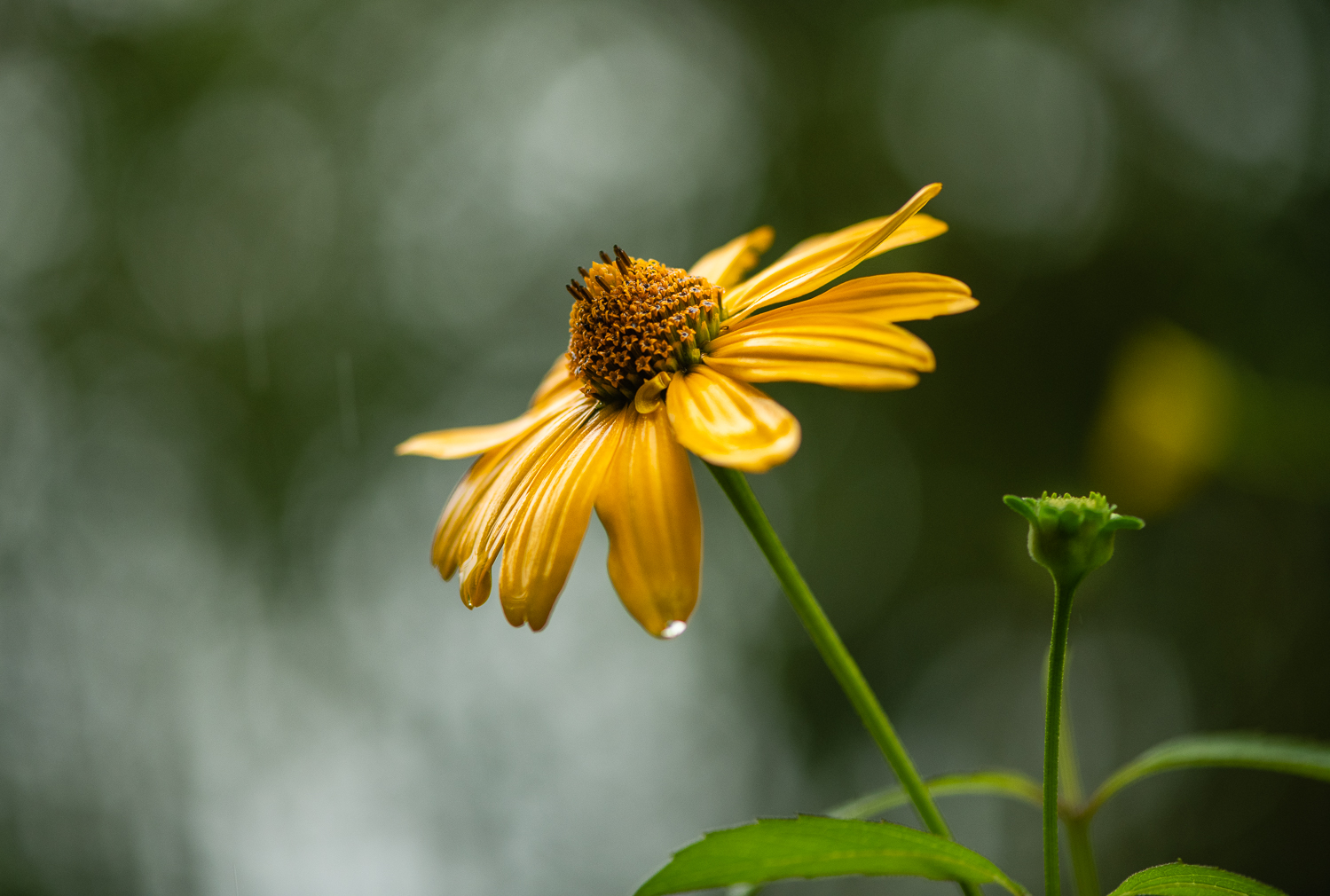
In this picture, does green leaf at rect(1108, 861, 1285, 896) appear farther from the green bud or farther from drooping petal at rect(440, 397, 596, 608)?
drooping petal at rect(440, 397, 596, 608)

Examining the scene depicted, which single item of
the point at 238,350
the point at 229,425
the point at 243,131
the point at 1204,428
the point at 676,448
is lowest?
the point at 1204,428

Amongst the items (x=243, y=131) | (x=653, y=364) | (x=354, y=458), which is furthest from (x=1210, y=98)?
(x=243, y=131)

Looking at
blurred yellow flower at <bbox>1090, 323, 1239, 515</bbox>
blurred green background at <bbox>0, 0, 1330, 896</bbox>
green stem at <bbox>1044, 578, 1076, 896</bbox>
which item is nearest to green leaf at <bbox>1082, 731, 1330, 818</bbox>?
green stem at <bbox>1044, 578, 1076, 896</bbox>

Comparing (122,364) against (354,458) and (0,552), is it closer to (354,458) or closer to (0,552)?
(0,552)

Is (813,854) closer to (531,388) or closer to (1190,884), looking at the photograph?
(1190,884)

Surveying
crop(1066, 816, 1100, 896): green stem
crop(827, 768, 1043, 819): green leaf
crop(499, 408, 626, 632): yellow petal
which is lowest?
crop(1066, 816, 1100, 896): green stem

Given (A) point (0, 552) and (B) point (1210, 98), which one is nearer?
(B) point (1210, 98)
